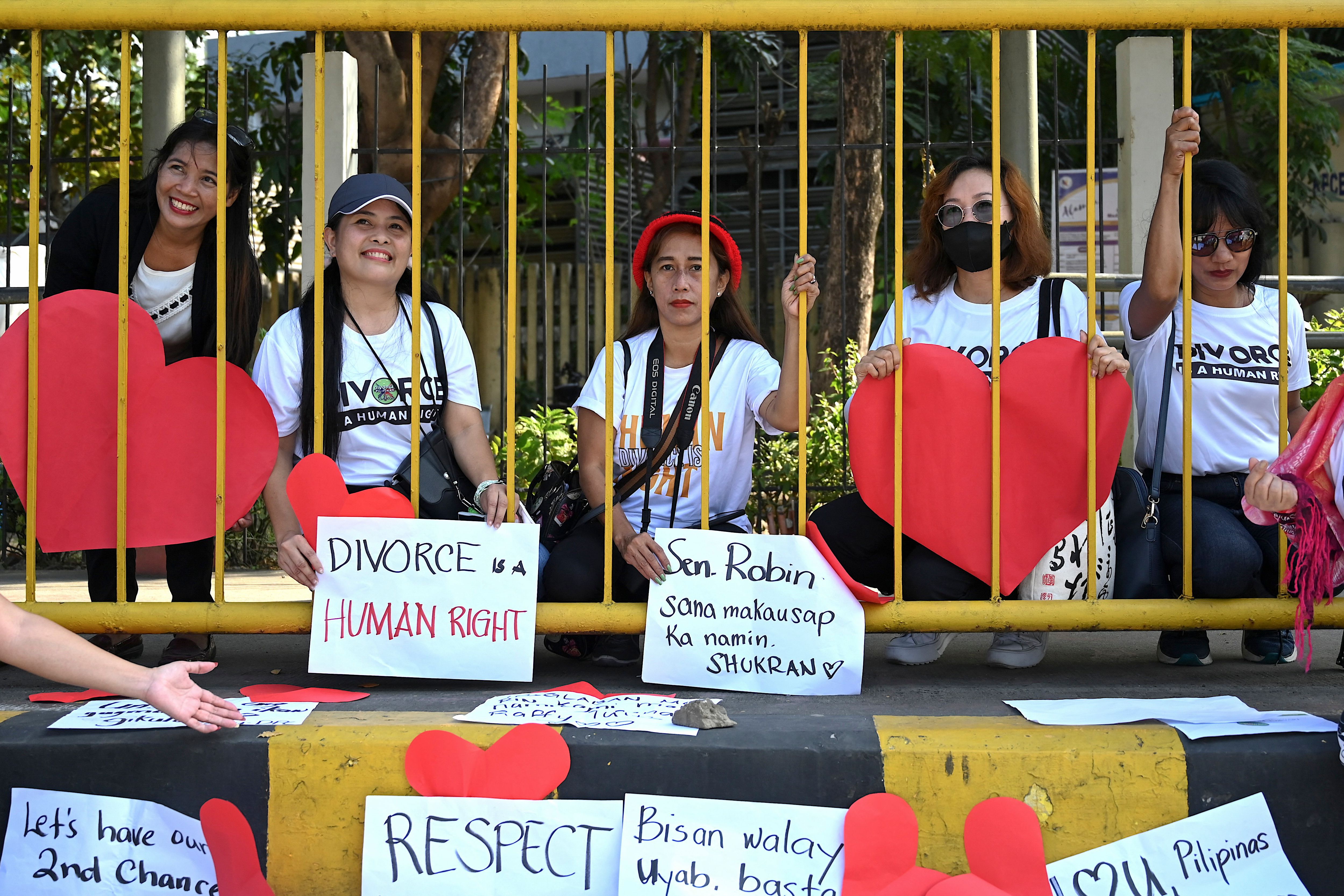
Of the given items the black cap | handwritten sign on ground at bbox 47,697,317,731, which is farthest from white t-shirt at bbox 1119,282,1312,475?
handwritten sign on ground at bbox 47,697,317,731

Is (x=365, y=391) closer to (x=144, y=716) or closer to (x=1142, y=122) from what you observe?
(x=144, y=716)

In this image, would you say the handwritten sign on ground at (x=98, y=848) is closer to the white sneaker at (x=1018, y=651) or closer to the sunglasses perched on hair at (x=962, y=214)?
the white sneaker at (x=1018, y=651)

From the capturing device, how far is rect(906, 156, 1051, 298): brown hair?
312 cm

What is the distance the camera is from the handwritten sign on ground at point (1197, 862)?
7.04ft

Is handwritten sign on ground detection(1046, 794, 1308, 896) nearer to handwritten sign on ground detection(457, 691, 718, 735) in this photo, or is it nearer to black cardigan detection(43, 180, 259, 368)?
handwritten sign on ground detection(457, 691, 718, 735)

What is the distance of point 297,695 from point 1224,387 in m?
2.48

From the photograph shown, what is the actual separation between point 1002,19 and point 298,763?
2170 millimetres

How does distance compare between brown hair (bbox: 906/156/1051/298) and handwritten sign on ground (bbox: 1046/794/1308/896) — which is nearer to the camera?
handwritten sign on ground (bbox: 1046/794/1308/896)

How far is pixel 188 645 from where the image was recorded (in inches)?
124

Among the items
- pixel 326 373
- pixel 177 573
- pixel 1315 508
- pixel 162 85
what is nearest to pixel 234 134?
pixel 326 373

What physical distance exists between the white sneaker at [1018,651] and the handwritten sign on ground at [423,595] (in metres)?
1.21

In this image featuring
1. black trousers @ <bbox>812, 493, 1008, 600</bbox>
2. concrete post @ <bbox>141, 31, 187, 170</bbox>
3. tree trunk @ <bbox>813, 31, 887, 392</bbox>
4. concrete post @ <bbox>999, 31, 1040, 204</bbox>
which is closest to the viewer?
black trousers @ <bbox>812, 493, 1008, 600</bbox>

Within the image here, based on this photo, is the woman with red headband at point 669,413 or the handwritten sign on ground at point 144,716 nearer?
the handwritten sign on ground at point 144,716

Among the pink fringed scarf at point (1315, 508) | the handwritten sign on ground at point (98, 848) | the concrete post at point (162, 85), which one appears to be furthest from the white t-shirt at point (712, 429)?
the concrete post at point (162, 85)
